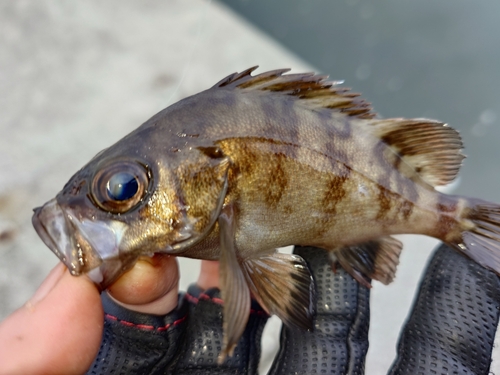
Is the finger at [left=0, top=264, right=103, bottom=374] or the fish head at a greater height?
the fish head

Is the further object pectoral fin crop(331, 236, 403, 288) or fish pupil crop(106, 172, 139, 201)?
pectoral fin crop(331, 236, 403, 288)

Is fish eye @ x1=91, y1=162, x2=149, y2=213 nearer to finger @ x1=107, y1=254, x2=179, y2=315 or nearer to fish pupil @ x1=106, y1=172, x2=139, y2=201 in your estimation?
fish pupil @ x1=106, y1=172, x2=139, y2=201

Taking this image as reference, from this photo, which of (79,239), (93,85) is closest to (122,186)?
(79,239)

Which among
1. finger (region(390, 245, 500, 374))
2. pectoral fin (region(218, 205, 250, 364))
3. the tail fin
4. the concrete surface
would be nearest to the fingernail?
pectoral fin (region(218, 205, 250, 364))

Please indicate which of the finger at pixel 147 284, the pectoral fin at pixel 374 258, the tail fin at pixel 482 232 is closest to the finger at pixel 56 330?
the finger at pixel 147 284

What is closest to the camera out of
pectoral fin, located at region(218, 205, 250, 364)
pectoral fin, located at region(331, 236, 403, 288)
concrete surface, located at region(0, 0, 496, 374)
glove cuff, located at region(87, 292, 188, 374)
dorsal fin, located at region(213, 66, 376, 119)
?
pectoral fin, located at region(218, 205, 250, 364)

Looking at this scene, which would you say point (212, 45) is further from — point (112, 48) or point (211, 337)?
point (211, 337)
